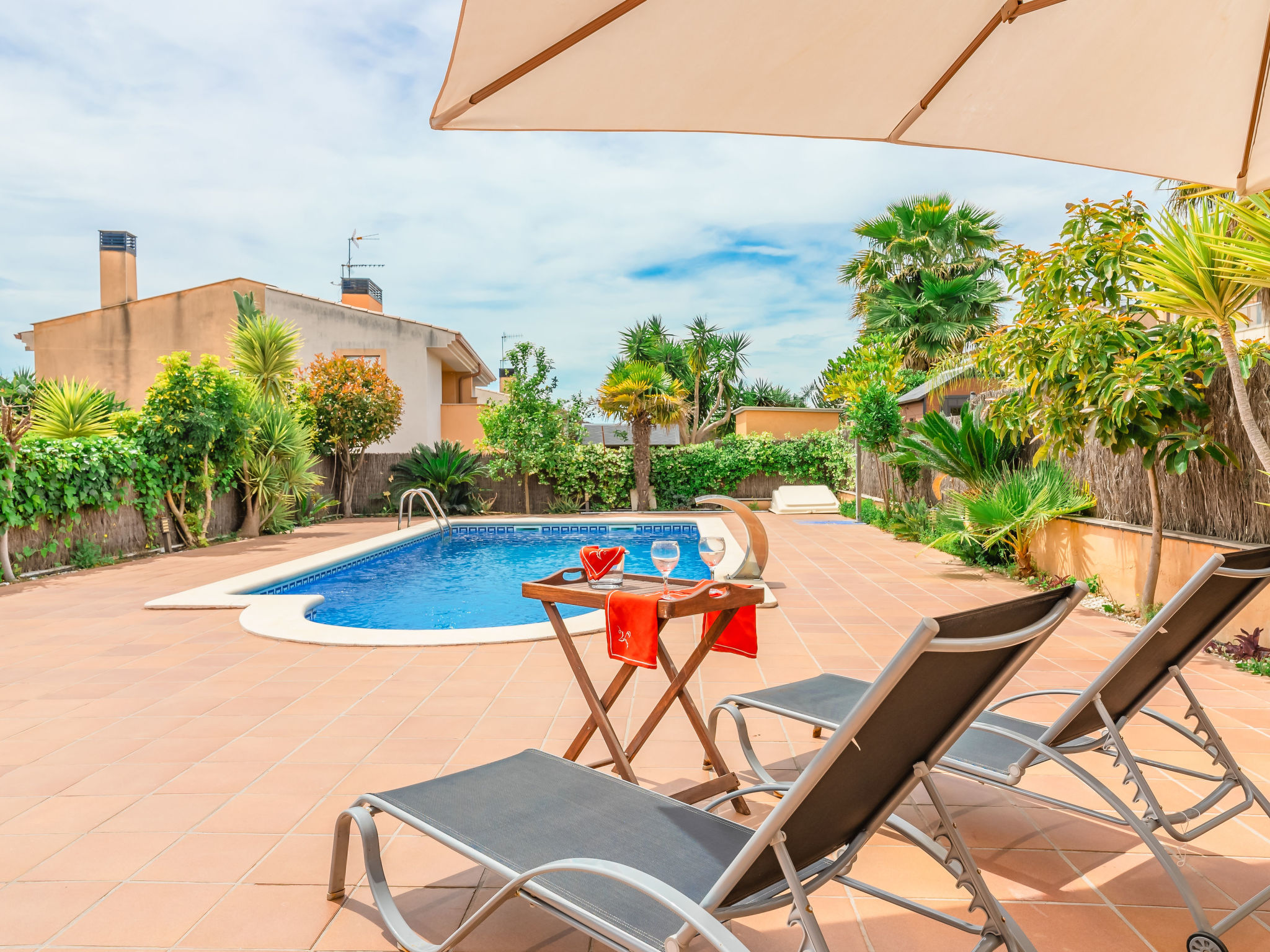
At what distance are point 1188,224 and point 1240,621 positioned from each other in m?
2.55

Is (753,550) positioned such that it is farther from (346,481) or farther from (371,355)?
(371,355)

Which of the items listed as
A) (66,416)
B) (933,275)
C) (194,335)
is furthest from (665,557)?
(194,335)

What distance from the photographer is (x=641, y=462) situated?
58.7ft

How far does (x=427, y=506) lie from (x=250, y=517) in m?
2.97

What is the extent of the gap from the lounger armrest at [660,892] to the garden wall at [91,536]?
9.54 m

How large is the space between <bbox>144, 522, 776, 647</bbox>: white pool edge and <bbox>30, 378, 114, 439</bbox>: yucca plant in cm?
340

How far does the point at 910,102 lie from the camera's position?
7.79ft

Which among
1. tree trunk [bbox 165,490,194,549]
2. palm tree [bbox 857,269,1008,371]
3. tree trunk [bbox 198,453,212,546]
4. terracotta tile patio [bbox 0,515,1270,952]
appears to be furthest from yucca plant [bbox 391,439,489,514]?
terracotta tile patio [bbox 0,515,1270,952]

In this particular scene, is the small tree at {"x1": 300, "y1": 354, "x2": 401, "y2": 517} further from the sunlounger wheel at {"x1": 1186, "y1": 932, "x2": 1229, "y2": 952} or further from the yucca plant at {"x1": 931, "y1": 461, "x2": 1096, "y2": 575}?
the sunlounger wheel at {"x1": 1186, "y1": 932, "x2": 1229, "y2": 952}

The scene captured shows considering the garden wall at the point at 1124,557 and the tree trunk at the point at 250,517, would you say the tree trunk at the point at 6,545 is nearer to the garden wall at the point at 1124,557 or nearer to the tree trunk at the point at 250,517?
the tree trunk at the point at 250,517

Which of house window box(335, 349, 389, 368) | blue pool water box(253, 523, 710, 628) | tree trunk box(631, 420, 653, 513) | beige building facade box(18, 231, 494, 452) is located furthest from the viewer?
house window box(335, 349, 389, 368)

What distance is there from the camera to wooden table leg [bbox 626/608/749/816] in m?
2.80

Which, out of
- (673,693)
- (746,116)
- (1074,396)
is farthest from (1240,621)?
(746,116)

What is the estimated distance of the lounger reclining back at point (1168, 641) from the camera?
2113mm
